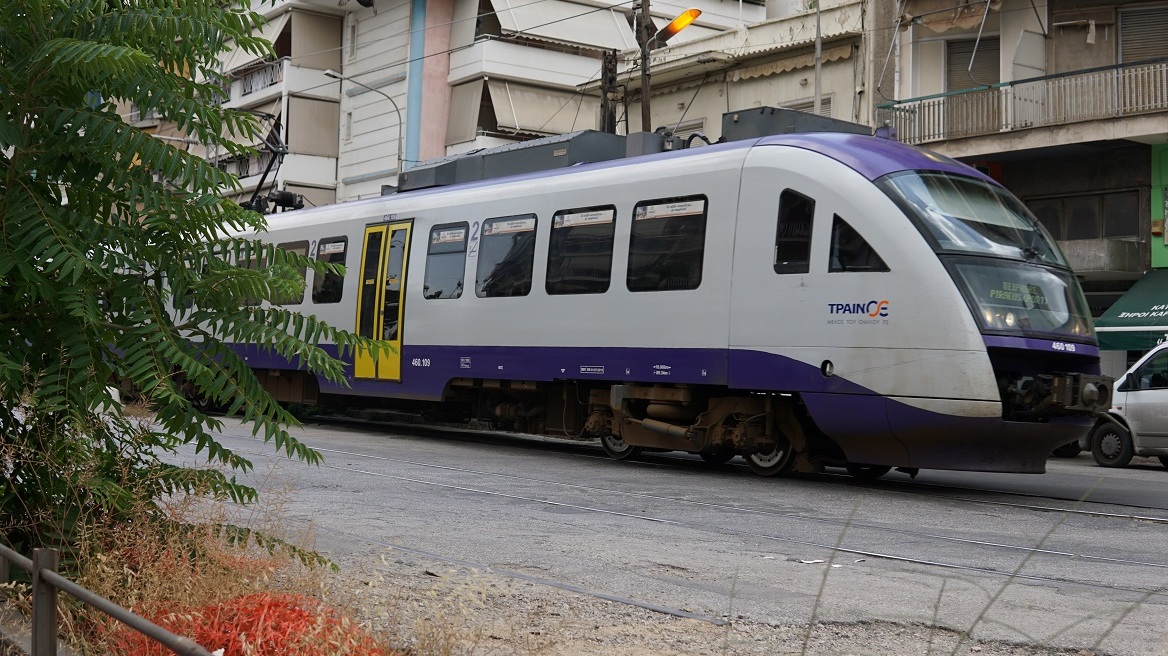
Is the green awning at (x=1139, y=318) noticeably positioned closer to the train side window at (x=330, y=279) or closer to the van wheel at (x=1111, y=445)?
the van wheel at (x=1111, y=445)

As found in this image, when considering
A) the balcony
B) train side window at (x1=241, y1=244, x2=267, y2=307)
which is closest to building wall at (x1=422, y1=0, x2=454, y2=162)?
the balcony

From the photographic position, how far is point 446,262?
17109mm

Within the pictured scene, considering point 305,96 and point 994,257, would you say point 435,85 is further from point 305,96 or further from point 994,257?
point 994,257

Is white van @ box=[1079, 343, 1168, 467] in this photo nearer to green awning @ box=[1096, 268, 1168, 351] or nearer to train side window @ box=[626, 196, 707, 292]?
green awning @ box=[1096, 268, 1168, 351]

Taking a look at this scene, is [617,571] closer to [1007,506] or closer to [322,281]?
[1007,506]

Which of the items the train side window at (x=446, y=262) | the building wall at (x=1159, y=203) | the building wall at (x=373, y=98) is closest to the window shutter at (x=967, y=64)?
the building wall at (x=1159, y=203)

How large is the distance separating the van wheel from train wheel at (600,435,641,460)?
7567mm

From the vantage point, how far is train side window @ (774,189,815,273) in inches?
489

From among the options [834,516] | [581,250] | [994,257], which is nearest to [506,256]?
[581,250]

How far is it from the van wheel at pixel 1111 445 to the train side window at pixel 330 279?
1105cm

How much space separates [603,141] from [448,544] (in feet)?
30.2

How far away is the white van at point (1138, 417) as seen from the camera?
18.1 m

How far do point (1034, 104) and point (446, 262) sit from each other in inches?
482

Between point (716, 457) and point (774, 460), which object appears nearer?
point (774, 460)
